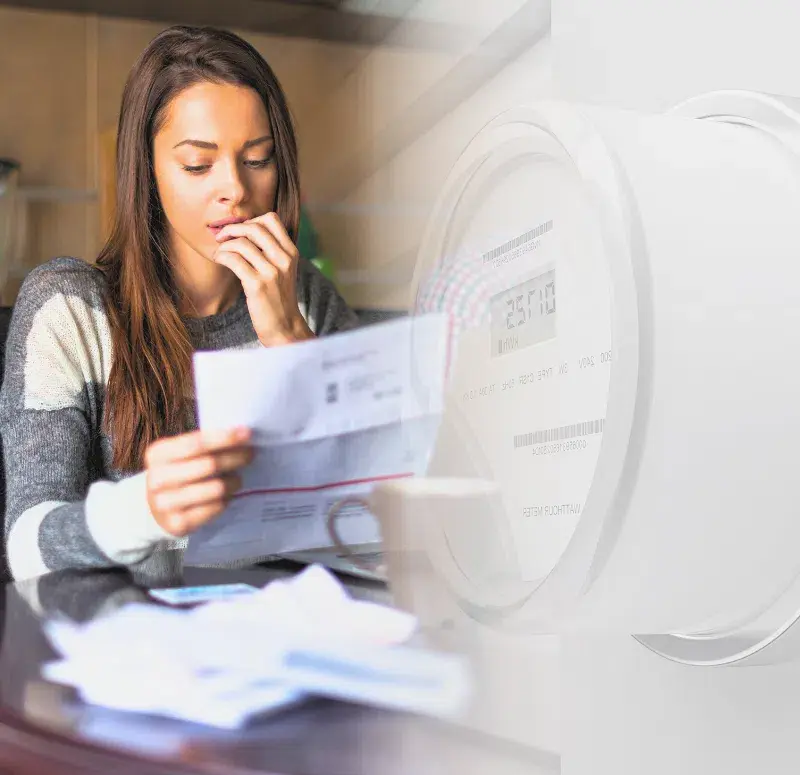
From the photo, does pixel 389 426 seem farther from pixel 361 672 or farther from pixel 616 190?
pixel 616 190

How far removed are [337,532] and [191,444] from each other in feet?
0.35

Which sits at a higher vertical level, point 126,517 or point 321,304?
point 321,304

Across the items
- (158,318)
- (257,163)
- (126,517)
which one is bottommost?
(126,517)

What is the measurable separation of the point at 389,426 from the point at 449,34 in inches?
10.8

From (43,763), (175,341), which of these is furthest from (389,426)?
(43,763)

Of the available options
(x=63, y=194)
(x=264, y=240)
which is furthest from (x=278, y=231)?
(x=63, y=194)

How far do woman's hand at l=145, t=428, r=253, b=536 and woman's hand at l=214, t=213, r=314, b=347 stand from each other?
70 millimetres

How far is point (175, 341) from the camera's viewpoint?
0.51 metres

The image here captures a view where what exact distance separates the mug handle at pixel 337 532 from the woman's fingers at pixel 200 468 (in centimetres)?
7

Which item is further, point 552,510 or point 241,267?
point 241,267

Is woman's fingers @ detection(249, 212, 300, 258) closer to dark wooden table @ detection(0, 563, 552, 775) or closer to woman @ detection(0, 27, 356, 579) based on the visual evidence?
woman @ detection(0, 27, 356, 579)

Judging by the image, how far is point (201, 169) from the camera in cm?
52

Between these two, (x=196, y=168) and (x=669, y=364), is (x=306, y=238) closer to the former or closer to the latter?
(x=196, y=168)

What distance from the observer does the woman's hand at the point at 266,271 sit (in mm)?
518
